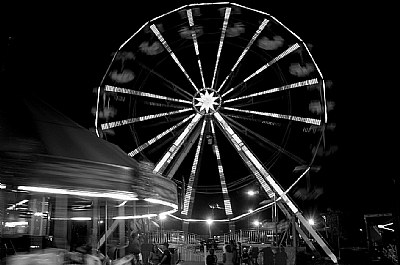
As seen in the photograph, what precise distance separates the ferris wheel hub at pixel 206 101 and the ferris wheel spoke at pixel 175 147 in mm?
272

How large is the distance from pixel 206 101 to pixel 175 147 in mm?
2008

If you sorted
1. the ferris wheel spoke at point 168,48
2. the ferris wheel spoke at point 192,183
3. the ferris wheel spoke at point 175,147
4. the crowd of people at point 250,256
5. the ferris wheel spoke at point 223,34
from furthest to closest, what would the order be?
the ferris wheel spoke at point 192,183 → the ferris wheel spoke at point 168,48 → the ferris wheel spoke at point 223,34 → the ferris wheel spoke at point 175,147 → the crowd of people at point 250,256

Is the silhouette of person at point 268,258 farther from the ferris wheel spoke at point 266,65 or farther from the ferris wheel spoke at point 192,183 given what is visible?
the ferris wheel spoke at point 266,65

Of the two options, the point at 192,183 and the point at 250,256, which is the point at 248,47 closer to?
the point at 192,183

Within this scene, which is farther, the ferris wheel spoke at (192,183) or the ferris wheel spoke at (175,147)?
the ferris wheel spoke at (192,183)

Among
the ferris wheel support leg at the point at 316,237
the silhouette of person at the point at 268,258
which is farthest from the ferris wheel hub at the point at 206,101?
the silhouette of person at the point at 268,258

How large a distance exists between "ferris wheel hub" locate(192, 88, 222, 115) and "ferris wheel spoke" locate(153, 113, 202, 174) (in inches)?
10.7

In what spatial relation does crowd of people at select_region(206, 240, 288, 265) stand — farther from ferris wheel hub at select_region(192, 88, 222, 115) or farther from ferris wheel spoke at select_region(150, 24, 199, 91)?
ferris wheel spoke at select_region(150, 24, 199, 91)

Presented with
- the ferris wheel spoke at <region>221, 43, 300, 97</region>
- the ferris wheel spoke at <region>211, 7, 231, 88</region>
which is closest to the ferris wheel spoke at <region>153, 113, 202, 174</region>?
the ferris wheel spoke at <region>221, 43, 300, 97</region>

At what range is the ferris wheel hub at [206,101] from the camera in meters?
15.4

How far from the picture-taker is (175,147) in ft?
48.8

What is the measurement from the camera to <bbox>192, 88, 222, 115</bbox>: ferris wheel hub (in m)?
15.4

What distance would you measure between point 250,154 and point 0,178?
448 inches

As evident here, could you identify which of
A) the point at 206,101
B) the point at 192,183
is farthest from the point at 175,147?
the point at 206,101
